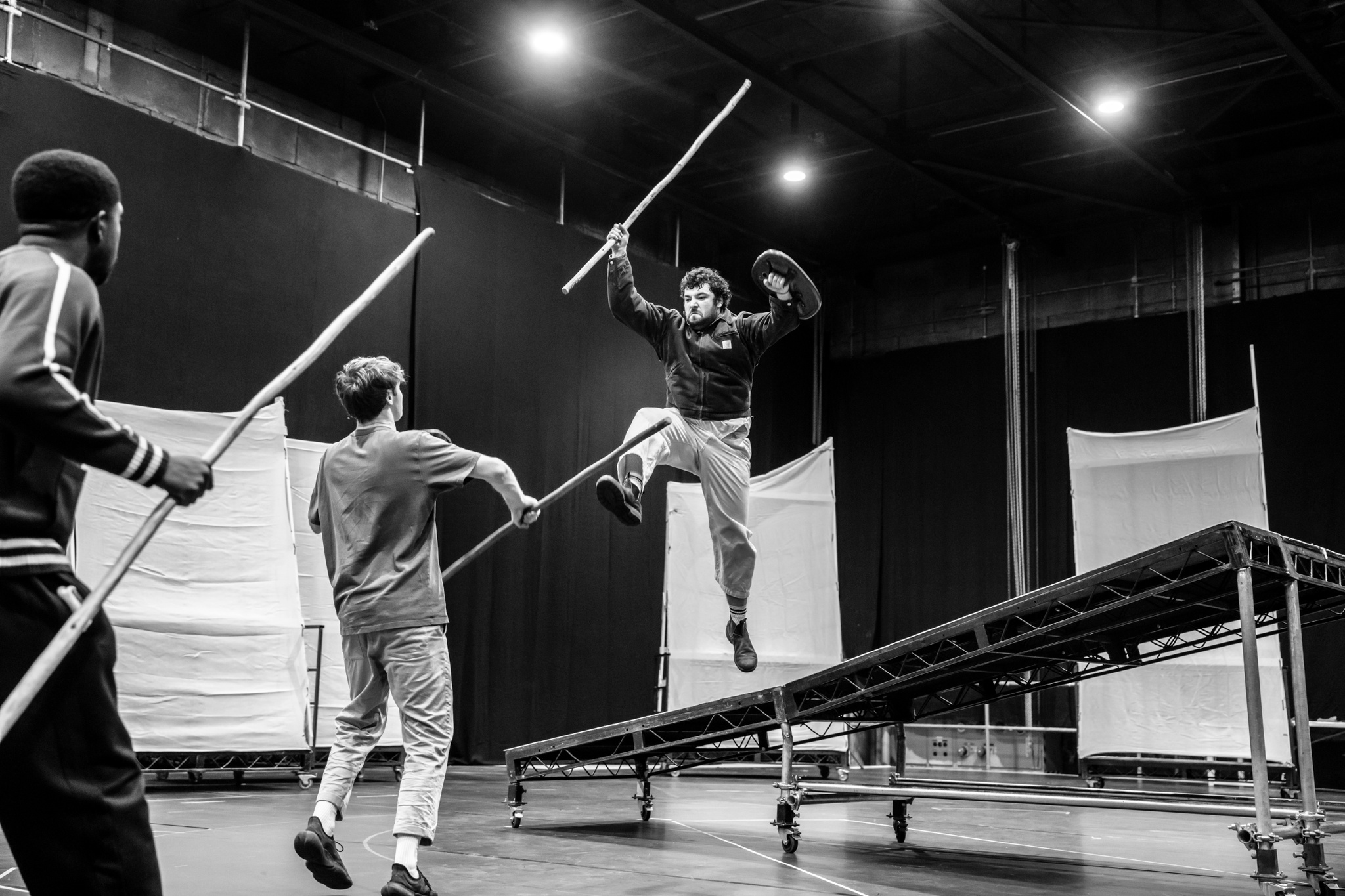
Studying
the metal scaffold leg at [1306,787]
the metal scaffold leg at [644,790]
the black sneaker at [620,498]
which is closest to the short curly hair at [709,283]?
the black sneaker at [620,498]

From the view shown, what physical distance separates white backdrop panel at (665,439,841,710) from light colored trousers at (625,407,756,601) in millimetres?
4882

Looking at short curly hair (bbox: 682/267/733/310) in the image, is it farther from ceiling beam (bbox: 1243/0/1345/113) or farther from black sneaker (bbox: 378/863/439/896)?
ceiling beam (bbox: 1243/0/1345/113)

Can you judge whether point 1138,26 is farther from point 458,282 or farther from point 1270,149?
point 458,282

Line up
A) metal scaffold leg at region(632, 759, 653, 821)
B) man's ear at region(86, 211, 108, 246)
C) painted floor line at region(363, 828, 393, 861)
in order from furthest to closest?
metal scaffold leg at region(632, 759, 653, 821) < painted floor line at region(363, 828, 393, 861) < man's ear at region(86, 211, 108, 246)

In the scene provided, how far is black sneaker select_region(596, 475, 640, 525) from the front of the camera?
5.36m

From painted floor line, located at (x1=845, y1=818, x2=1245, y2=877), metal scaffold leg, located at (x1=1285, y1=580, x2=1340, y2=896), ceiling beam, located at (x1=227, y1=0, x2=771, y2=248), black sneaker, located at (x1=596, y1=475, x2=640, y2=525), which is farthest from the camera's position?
ceiling beam, located at (x1=227, y1=0, x2=771, y2=248)

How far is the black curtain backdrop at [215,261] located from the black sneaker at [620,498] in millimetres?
4990

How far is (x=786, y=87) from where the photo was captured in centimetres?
1128

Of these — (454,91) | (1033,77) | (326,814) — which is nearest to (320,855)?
(326,814)

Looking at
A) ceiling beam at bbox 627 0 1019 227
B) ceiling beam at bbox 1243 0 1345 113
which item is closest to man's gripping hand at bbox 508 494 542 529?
ceiling beam at bbox 627 0 1019 227

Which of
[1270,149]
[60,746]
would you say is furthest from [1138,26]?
[60,746]

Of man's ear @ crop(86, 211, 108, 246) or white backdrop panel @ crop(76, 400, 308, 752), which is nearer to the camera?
man's ear @ crop(86, 211, 108, 246)

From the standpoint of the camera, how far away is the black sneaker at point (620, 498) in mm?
5359

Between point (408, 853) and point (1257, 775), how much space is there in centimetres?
298
